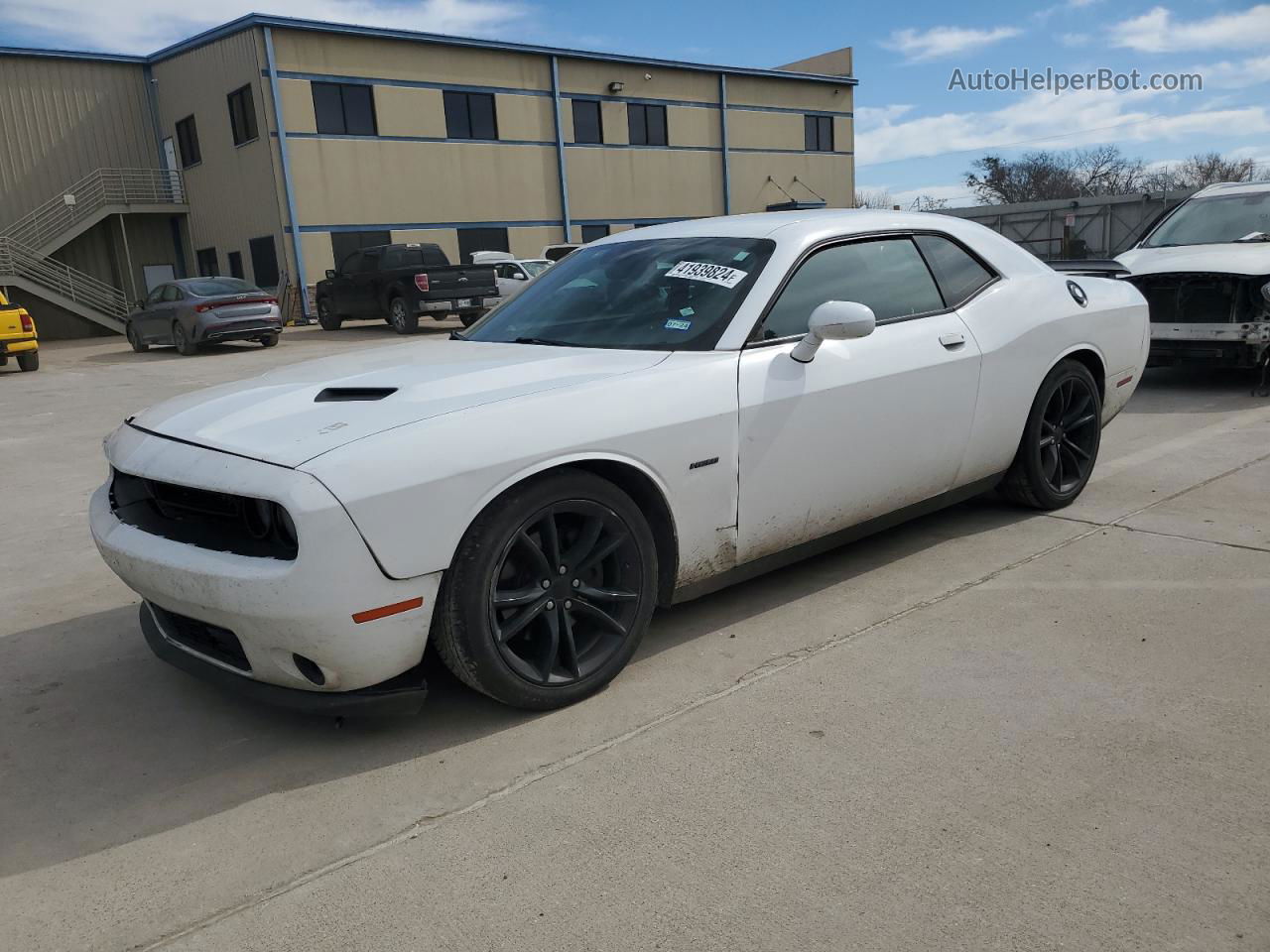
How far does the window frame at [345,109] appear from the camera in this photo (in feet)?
80.7

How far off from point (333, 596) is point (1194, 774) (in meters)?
2.27

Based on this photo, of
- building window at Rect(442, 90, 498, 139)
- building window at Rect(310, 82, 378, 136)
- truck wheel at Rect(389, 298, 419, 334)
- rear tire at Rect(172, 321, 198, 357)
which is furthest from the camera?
building window at Rect(442, 90, 498, 139)

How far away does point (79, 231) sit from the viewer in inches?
1043

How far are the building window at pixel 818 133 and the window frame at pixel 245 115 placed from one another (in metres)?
18.8

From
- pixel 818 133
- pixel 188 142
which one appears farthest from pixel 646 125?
pixel 188 142

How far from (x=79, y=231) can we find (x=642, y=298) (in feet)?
90.9

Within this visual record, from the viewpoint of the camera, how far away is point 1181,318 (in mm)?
8211

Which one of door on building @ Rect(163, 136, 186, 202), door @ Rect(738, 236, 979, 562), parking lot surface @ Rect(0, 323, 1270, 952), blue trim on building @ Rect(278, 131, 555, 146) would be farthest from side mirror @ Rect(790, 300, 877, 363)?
door on building @ Rect(163, 136, 186, 202)

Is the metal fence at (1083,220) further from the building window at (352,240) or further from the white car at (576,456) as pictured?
the white car at (576,456)

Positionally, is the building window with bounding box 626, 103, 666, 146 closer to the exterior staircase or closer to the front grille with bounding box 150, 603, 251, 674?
the exterior staircase

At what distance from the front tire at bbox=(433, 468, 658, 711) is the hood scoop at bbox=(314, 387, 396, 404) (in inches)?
21.8

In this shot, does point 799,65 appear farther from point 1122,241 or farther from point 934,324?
point 934,324

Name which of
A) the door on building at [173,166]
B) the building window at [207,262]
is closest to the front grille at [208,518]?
the building window at [207,262]

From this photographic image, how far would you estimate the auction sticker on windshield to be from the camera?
3.66 meters
